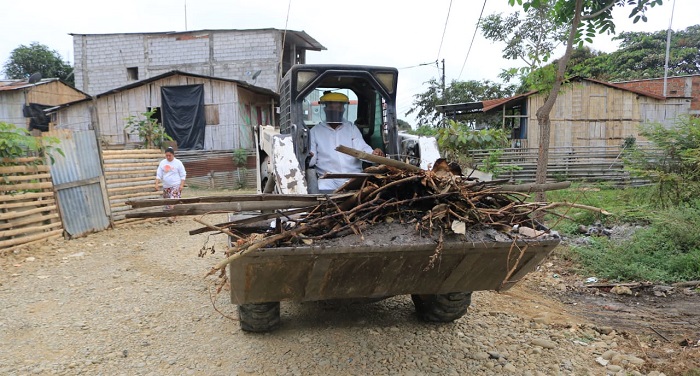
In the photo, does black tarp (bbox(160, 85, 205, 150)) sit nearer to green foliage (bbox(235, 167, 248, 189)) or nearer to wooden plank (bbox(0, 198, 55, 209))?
green foliage (bbox(235, 167, 248, 189))

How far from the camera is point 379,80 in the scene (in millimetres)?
4840

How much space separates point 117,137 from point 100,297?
15.4 m

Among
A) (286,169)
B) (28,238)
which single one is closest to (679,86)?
(286,169)

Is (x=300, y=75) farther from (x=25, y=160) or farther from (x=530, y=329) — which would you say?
(x=25, y=160)

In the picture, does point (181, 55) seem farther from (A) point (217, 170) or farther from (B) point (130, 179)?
(B) point (130, 179)

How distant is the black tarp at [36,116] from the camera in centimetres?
1939

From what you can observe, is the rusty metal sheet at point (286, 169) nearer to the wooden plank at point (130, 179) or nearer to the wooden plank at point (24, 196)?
the wooden plank at point (24, 196)

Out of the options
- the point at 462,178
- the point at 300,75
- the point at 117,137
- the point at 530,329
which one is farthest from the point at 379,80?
the point at 117,137

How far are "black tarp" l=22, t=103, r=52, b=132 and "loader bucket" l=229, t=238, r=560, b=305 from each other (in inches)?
786

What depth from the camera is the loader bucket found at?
283 centimetres

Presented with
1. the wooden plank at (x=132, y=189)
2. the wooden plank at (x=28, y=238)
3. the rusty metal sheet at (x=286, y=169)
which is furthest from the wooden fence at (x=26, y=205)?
the rusty metal sheet at (x=286, y=169)

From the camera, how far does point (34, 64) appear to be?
33.5 m

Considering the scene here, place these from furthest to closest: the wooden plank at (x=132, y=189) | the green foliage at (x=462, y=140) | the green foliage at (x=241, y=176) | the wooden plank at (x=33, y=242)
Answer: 1. the green foliage at (x=241, y=176)
2. the green foliage at (x=462, y=140)
3. the wooden plank at (x=132, y=189)
4. the wooden plank at (x=33, y=242)

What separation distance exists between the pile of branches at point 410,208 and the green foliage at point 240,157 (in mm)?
15634
